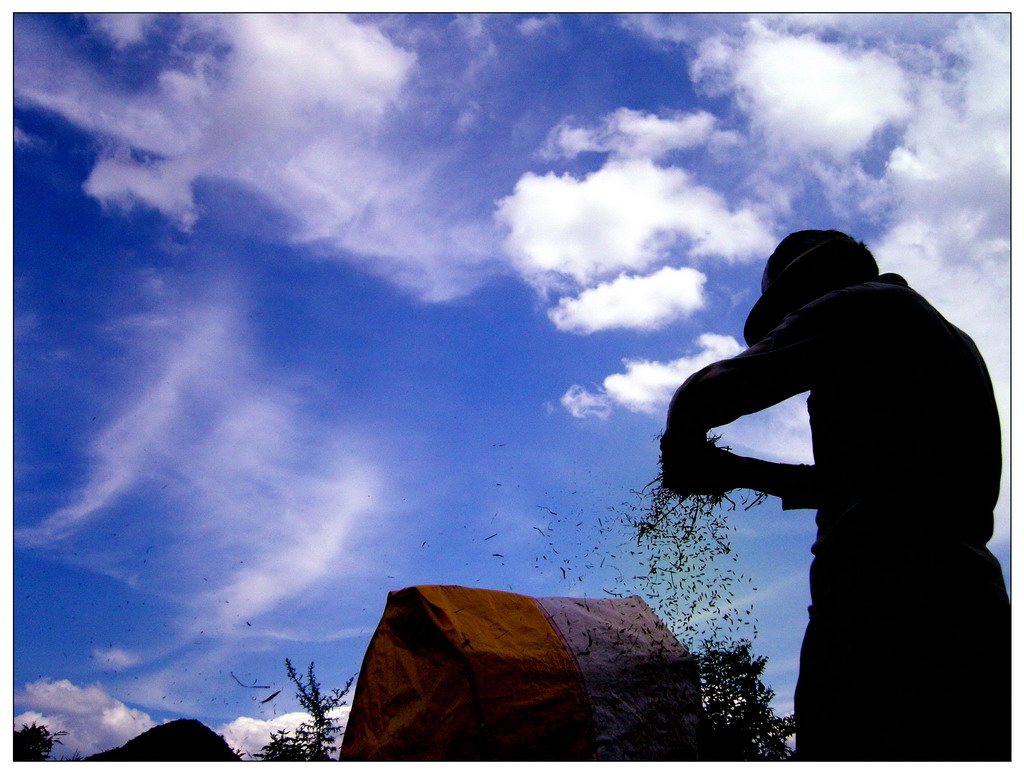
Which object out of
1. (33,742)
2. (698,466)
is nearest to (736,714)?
(698,466)

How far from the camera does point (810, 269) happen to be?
2250mm

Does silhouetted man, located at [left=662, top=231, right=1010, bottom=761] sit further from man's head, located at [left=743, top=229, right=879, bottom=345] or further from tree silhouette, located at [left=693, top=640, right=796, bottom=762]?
tree silhouette, located at [left=693, top=640, right=796, bottom=762]

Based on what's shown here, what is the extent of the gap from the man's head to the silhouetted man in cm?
15

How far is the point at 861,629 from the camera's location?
5.59ft

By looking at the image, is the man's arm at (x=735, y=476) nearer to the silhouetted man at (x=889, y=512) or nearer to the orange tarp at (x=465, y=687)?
the silhouetted man at (x=889, y=512)

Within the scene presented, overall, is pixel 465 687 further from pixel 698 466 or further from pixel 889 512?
pixel 889 512

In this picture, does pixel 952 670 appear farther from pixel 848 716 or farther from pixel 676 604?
pixel 676 604

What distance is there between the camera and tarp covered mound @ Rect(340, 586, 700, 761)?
3049 mm

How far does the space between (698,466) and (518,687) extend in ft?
5.53

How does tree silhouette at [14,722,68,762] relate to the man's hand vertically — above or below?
below

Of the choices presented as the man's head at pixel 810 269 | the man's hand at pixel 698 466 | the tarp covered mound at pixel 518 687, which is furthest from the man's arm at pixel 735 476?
the tarp covered mound at pixel 518 687

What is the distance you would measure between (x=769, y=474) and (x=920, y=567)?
2.23 feet

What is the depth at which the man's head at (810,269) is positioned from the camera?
223cm

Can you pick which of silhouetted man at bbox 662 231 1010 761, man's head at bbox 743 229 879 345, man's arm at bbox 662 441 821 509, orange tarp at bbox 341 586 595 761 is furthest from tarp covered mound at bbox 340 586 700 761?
man's head at bbox 743 229 879 345
